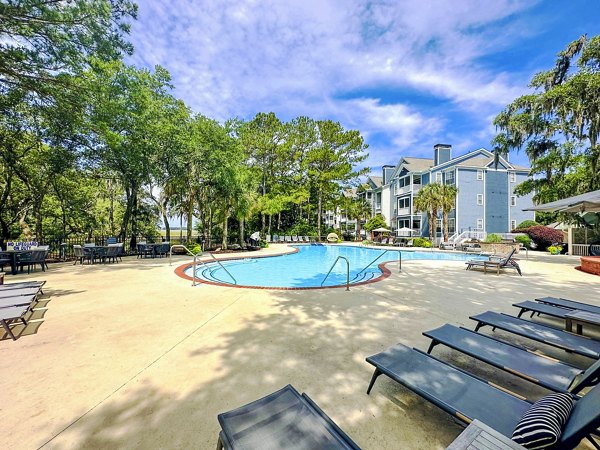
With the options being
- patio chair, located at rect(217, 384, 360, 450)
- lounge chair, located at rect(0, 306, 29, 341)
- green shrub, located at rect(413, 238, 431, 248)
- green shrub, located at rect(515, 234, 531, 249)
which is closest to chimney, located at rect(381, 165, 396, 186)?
green shrub, located at rect(413, 238, 431, 248)

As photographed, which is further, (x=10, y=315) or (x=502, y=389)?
(x=10, y=315)

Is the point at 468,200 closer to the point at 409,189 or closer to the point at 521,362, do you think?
the point at 409,189

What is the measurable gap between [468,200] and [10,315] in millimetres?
32437

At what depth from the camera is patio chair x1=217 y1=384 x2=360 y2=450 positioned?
4.91ft

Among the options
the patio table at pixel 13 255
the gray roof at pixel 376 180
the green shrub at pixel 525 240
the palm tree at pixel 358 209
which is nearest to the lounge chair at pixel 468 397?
the patio table at pixel 13 255

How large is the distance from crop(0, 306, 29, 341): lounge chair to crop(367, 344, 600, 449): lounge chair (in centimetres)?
483

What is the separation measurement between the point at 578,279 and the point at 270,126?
27.9 m

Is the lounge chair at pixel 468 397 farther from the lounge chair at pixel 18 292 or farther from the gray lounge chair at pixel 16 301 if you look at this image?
the lounge chair at pixel 18 292

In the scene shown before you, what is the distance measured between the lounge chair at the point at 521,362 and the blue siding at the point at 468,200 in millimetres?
27977

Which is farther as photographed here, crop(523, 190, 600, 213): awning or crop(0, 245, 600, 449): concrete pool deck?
crop(523, 190, 600, 213): awning

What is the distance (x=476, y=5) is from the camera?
917 cm

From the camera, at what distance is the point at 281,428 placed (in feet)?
5.38

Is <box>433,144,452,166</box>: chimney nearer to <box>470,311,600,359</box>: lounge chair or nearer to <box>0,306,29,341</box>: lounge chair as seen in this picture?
<box>470,311,600,359</box>: lounge chair

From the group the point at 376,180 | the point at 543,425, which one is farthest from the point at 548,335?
the point at 376,180
